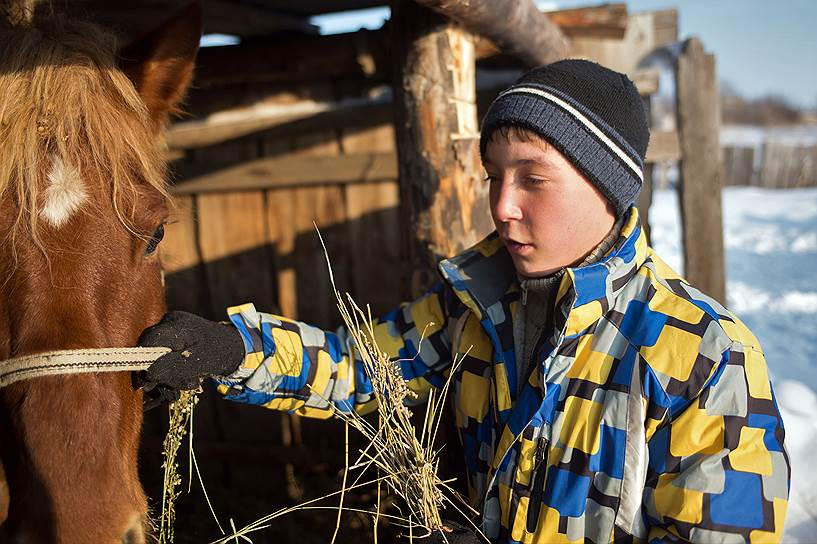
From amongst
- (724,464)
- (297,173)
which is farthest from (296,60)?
(724,464)

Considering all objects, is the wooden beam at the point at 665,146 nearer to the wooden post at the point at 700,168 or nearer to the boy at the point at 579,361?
the wooden post at the point at 700,168

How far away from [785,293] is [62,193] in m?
7.88

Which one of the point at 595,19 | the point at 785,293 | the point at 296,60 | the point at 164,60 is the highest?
the point at 595,19

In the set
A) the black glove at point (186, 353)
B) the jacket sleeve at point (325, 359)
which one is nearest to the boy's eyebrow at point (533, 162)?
the jacket sleeve at point (325, 359)

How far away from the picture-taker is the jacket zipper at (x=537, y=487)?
1.39m

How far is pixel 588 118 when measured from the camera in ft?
4.74

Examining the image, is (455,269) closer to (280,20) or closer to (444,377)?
(444,377)

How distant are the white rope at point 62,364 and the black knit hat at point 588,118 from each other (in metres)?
1.04

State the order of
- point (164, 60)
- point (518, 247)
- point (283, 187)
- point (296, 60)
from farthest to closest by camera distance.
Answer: point (283, 187) < point (296, 60) < point (164, 60) < point (518, 247)

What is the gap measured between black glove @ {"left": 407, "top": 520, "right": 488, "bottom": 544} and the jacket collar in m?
0.51

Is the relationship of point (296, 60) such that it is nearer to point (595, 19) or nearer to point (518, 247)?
point (595, 19)

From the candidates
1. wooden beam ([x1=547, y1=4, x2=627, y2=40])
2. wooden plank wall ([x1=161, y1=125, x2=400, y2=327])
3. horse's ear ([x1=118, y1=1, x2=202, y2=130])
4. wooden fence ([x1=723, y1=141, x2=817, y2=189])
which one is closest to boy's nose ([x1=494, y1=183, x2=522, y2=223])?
horse's ear ([x1=118, y1=1, x2=202, y2=130])

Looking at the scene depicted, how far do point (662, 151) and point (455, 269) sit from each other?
2.76 m

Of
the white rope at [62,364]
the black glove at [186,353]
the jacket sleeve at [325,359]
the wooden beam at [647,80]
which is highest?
the wooden beam at [647,80]
